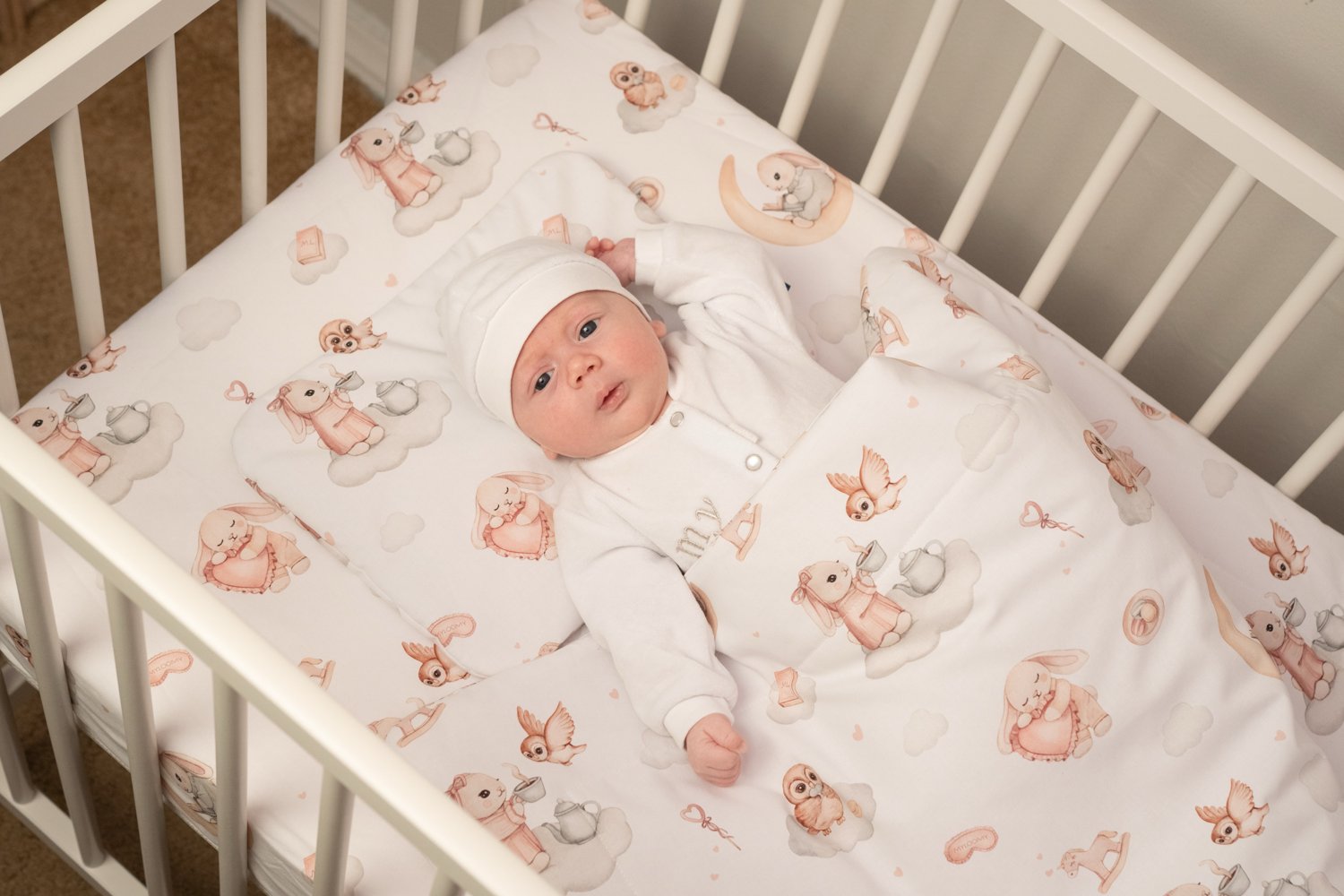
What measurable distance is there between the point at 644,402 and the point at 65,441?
49 cm

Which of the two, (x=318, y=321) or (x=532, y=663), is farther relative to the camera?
(x=318, y=321)

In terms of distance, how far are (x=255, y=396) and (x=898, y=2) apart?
0.74 m

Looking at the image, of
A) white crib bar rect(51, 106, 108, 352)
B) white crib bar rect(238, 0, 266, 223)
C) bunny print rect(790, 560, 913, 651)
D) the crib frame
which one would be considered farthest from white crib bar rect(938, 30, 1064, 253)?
white crib bar rect(51, 106, 108, 352)

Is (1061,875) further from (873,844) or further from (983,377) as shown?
(983,377)

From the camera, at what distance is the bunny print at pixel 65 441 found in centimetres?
108

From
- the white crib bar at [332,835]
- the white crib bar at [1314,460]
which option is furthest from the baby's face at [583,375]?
the white crib bar at [1314,460]

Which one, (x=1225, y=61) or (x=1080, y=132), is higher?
(x=1225, y=61)

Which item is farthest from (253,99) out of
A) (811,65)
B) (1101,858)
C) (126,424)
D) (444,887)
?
(1101,858)

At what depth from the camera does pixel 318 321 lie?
1216mm

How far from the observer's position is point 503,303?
3.67 feet

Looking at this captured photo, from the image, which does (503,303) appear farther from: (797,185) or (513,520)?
(797,185)

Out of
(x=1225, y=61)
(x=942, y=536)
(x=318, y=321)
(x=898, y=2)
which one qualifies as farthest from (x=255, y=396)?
(x=1225, y=61)

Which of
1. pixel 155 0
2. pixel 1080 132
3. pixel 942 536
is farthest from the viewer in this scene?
pixel 1080 132

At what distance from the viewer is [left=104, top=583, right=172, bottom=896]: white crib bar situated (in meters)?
0.75
